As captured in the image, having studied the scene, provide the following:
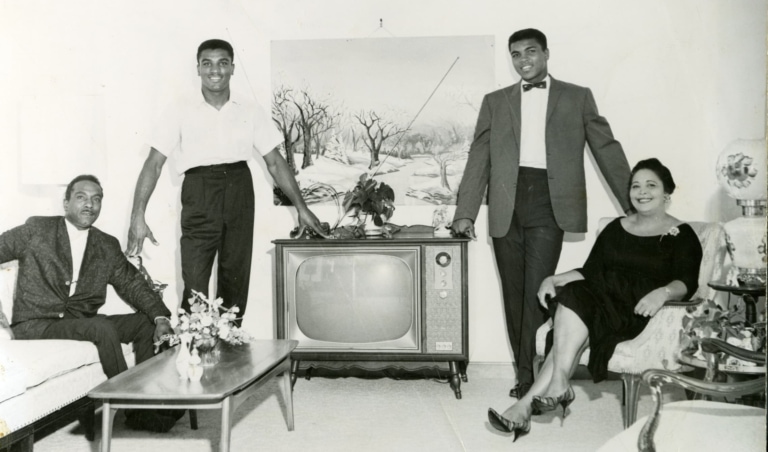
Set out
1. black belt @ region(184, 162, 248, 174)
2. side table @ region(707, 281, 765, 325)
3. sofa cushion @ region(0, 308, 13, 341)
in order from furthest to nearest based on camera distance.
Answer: black belt @ region(184, 162, 248, 174), sofa cushion @ region(0, 308, 13, 341), side table @ region(707, 281, 765, 325)

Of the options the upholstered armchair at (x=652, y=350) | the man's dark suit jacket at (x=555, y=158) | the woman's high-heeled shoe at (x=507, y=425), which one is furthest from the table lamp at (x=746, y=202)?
the woman's high-heeled shoe at (x=507, y=425)

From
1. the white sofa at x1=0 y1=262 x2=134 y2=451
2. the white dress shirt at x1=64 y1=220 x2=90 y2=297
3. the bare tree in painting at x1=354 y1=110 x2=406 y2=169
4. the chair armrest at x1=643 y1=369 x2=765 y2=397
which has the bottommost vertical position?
the white sofa at x1=0 y1=262 x2=134 y2=451

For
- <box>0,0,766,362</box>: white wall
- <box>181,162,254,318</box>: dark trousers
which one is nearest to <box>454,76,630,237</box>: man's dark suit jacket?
<box>0,0,766,362</box>: white wall

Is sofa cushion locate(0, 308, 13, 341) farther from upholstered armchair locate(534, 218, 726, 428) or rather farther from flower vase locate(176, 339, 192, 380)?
upholstered armchair locate(534, 218, 726, 428)

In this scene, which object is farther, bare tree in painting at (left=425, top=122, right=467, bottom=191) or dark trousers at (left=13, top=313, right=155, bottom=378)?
bare tree in painting at (left=425, top=122, right=467, bottom=191)

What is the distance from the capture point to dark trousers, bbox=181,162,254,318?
3082 millimetres

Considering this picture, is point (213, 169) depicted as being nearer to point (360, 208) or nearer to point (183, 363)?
point (360, 208)

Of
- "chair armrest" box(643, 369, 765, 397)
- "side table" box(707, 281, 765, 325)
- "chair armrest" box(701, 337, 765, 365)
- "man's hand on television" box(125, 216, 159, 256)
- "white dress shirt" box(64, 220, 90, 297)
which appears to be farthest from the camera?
"man's hand on television" box(125, 216, 159, 256)

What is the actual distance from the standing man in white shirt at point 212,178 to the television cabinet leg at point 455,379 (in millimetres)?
893

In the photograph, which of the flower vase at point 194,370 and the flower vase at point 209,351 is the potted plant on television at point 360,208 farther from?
the flower vase at point 194,370

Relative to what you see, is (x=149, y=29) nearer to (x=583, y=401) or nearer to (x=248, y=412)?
(x=248, y=412)

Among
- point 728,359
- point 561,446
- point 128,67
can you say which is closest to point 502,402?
point 561,446

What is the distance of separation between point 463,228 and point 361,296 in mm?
597

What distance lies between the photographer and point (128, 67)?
122 inches
